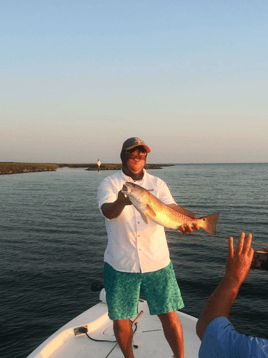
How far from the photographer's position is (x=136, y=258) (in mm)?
3787

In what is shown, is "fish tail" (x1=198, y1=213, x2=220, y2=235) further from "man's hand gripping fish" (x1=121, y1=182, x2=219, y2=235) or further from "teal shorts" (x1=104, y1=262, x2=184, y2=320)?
"teal shorts" (x1=104, y1=262, x2=184, y2=320)

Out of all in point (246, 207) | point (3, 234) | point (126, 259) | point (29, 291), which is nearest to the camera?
point (126, 259)

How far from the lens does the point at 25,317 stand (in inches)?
357

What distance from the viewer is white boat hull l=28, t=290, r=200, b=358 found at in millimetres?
4684

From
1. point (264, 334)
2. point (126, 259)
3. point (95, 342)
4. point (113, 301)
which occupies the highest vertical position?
point (126, 259)

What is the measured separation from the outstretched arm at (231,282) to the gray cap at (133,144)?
2.23 metres

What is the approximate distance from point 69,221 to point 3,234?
5077mm

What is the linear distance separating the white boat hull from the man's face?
2.89 meters

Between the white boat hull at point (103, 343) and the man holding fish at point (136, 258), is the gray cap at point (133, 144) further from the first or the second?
the white boat hull at point (103, 343)

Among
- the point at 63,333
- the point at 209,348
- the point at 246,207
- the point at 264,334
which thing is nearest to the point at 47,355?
the point at 63,333

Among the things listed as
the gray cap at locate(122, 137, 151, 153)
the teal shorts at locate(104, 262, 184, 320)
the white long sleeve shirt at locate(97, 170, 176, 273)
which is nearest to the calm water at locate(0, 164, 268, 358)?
the teal shorts at locate(104, 262, 184, 320)

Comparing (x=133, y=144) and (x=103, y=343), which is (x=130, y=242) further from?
(x=103, y=343)

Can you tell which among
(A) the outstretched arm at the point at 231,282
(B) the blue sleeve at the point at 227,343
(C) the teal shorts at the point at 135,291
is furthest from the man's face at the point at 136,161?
(B) the blue sleeve at the point at 227,343

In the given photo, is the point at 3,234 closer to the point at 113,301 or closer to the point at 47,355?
the point at 47,355
